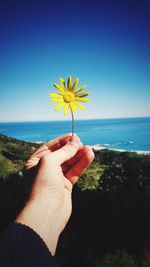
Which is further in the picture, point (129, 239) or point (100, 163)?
point (100, 163)

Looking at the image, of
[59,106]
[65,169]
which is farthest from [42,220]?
[65,169]

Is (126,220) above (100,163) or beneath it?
above

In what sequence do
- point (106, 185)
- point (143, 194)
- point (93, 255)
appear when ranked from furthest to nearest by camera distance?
point (106, 185) → point (143, 194) → point (93, 255)

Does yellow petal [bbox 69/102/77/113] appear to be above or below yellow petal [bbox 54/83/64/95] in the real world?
below

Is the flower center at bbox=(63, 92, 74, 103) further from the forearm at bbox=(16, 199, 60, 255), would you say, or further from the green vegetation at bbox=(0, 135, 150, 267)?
the green vegetation at bbox=(0, 135, 150, 267)

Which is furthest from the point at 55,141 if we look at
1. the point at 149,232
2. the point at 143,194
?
the point at 143,194

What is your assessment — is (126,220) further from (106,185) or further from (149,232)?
(106,185)

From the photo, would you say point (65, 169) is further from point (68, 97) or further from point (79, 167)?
point (68, 97)

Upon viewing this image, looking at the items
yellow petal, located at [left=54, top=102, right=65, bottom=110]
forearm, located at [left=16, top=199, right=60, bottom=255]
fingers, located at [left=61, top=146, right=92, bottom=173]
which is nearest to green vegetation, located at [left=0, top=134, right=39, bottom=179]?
fingers, located at [left=61, top=146, right=92, bottom=173]
